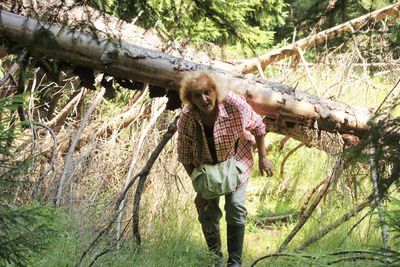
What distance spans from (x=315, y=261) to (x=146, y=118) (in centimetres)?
270

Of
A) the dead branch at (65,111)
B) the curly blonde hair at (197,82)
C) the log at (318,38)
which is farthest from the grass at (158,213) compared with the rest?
the curly blonde hair at (197,82)

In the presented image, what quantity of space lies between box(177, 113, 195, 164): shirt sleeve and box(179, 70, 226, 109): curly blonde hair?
19 cm

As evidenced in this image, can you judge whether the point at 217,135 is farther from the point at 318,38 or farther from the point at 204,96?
the point at 318,38

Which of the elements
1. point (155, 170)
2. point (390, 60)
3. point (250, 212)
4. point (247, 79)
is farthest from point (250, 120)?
point (250, 212)

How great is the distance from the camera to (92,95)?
18.4 ft

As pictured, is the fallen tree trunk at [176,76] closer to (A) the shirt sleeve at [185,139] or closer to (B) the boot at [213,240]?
(A) the shirt sleeve at [185,139]

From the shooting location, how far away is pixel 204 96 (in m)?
3.25

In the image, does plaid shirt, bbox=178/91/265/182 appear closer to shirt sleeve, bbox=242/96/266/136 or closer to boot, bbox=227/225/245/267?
shirt sleeve, bbox=242/96/266/136

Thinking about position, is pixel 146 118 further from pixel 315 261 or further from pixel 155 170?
pixel 315 261

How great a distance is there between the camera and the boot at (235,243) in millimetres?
3697

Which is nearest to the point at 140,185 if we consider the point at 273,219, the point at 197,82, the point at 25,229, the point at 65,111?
the point at 197,82

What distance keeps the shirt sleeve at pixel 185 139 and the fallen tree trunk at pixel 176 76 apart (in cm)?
30

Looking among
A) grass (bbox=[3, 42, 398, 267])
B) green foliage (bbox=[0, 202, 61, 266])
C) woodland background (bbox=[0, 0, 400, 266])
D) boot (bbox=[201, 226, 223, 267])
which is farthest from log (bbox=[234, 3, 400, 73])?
green foliage (bbox=[0, 202, 61, 266])

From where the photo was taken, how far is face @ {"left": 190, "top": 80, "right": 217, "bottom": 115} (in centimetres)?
322
